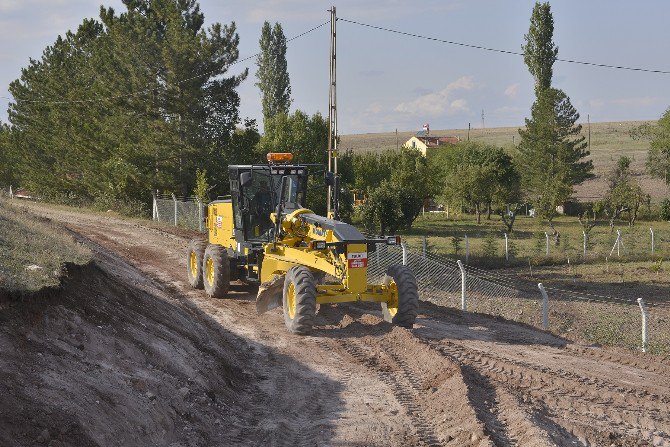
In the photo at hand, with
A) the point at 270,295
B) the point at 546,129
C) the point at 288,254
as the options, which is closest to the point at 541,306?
the point at 288,254

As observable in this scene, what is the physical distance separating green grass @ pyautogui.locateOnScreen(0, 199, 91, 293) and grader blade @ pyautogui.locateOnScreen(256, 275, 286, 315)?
3.48m

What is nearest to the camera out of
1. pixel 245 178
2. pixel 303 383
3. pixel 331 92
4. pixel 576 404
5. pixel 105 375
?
pixel 105 375

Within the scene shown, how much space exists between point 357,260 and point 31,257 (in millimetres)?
5383

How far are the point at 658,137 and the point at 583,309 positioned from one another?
52.1 metres

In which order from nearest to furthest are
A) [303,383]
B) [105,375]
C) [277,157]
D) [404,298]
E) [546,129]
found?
[105,375] → [303,383] → [404,298] → [277,157] → [546,129]

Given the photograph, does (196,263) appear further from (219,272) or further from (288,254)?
(288,254)

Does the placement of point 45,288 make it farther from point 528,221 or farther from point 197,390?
point 528,221

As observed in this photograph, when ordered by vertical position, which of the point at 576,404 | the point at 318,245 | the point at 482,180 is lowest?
the point at 576,404

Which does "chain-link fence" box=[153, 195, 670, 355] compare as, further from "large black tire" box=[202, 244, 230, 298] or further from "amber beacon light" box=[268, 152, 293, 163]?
"amber beacon light" box=[268, 152, 293, 163]

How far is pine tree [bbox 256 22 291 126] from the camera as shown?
6294 cm

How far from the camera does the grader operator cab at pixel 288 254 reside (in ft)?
45.2

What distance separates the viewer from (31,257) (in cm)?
1128

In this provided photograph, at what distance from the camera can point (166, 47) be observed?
3619 cm

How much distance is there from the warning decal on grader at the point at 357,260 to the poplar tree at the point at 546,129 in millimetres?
48524
